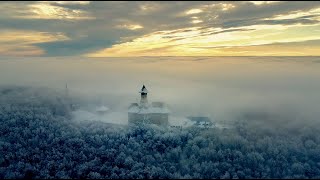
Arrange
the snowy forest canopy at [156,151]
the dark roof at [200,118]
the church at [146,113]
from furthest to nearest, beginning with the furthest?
the dark roof at [200,118], the church at [146,113], the snowy forest canopy at [156,151]

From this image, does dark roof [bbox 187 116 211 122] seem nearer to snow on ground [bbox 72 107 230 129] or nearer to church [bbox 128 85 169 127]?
snow on ground [bbox 72 107 230 129]

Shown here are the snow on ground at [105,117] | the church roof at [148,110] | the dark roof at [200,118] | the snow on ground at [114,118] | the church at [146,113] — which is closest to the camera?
the church at [146,113]

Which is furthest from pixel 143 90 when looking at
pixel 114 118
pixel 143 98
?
pixel 114 118

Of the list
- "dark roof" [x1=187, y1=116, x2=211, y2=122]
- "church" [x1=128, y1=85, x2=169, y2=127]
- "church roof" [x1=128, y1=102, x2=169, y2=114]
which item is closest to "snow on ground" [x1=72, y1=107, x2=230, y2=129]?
"dark roof" [x1=187, y1=116, x2=211, y2=122]

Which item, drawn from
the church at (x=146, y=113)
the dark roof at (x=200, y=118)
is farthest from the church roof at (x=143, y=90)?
the dark roof at (x=200, y=118)

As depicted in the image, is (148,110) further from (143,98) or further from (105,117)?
(105,117)

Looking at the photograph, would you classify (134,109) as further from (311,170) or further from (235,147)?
(311,170)

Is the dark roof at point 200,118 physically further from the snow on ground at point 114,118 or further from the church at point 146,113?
the church at point 146,113

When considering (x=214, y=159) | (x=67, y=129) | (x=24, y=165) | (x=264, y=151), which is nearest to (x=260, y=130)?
(x=264, y=151)
